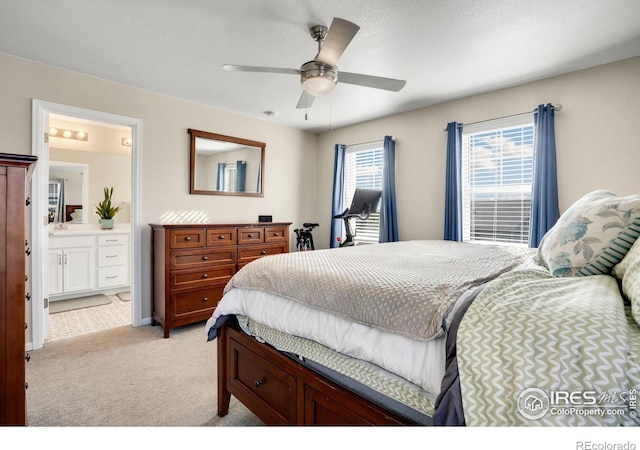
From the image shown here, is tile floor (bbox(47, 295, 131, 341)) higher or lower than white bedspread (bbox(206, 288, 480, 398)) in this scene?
lower

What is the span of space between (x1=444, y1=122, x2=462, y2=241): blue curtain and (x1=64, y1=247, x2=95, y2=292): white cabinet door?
480cm

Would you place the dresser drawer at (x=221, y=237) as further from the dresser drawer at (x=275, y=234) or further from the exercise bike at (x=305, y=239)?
the exercise bike at (x=305, y=239)

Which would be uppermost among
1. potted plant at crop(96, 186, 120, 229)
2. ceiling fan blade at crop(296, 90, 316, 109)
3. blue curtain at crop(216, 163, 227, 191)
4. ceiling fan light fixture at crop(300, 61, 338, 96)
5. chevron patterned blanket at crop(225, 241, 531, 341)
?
ceiling fan blade at crop(296, 90, 316, 109)

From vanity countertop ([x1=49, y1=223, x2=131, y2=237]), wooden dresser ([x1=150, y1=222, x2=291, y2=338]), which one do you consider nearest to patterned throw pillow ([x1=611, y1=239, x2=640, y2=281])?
wooden dresser ([x1=150, y1=222, x2=291, y2=338])

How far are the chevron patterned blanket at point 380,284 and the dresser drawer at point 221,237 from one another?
179cm

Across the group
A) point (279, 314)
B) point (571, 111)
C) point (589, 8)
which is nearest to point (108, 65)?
point (279, 314)

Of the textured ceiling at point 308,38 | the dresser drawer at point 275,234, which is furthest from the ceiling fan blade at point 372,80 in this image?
the dresser drawer at point 275,234

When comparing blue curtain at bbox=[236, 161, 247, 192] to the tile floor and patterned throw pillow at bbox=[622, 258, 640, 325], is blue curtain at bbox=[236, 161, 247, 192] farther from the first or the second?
patterned throw pillow at bbox=[622, 258, 640, 325]

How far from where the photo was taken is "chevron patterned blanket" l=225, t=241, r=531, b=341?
0.97m

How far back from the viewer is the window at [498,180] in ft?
10.3

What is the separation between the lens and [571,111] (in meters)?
2.81

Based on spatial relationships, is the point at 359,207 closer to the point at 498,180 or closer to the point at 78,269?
the point at 498,180
